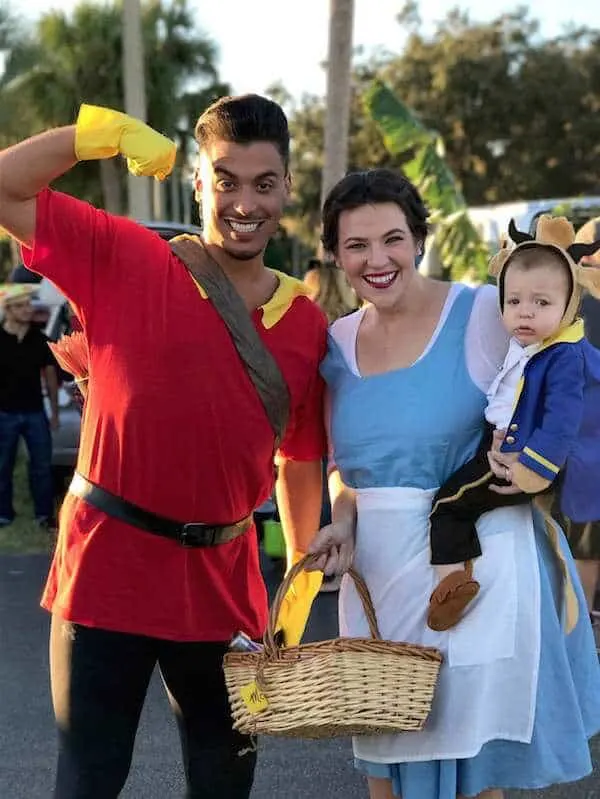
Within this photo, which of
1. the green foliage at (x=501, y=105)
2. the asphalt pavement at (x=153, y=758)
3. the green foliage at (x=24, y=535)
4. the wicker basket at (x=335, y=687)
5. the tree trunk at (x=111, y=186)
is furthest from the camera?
the green foliage at (x=501, y=105)

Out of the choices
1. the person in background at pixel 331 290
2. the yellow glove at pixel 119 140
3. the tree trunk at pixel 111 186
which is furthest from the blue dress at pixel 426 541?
the tree trunk at pixel 111 186

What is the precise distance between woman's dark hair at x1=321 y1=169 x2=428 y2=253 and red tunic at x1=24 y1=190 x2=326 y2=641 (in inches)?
11.1

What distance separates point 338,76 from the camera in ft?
30.9

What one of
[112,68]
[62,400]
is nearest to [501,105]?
[112,68]

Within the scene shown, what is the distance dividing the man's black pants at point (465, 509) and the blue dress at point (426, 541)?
6 cm

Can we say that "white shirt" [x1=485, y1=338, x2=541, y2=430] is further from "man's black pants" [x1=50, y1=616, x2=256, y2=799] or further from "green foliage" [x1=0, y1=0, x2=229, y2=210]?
"green foliage" [x1=0, y1=0, x2=229, y2=210]

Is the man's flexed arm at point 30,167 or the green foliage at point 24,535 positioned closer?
the man's flexed arm at point 30,167

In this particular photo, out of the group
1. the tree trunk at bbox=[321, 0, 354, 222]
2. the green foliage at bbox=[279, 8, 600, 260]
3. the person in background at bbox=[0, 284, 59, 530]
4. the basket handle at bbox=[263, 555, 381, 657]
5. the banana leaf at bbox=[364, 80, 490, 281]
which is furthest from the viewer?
the green foliage at bbox=[279, 8, 600, 260]

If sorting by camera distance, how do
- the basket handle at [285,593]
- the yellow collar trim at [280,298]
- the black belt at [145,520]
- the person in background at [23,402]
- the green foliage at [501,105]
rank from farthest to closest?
the green foliage at [501,105]
the person in background at [23,402]
the yellow collar trim at [280,298]
the black belt at [145,520]
the basket handle at [285,593]

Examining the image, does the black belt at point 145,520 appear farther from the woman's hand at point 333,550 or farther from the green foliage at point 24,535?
the green foliage at point 24,535

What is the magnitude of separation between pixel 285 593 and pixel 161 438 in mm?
437

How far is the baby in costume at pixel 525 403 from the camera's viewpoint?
7.22 ft

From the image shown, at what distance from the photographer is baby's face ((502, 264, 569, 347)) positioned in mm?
2219

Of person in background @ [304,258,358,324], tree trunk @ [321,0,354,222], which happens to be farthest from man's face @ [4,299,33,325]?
tree trunk @ [321,0,354,222]
